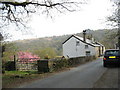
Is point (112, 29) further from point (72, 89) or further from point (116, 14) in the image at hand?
point (72, 89)

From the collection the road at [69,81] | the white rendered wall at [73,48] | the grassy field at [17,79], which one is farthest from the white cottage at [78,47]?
the road at [69,81]

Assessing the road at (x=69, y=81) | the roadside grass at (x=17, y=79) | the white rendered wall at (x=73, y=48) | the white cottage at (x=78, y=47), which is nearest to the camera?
the road at (x=69, y=81)

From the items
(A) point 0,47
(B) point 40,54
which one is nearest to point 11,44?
(A) point 0,47

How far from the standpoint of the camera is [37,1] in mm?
11969

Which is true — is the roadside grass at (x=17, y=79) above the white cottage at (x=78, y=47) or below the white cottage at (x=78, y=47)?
below

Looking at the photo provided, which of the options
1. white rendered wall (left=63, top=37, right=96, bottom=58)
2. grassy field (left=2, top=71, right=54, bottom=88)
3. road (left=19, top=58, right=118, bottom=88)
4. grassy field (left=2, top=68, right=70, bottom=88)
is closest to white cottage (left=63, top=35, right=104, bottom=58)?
white rendered wall (left=63, top=37, right=96, bottom=58)

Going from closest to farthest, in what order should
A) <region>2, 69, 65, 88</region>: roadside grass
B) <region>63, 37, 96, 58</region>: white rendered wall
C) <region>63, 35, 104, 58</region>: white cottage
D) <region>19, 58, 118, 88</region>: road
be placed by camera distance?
<region>19, 58, 118, 88</region>: road < <region>2, 69, 65, 88</region>: roadside grass < <region>63, 35, 104, 58</region>: white cottage < <region>63, 37, 96, 58</region>: white rendered wall

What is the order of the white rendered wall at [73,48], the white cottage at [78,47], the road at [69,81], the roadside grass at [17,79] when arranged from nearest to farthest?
the road at [69,81] < the roadside grass at [17,79] < the white cottage at [78,47] < the white rendered wall at [73,48]

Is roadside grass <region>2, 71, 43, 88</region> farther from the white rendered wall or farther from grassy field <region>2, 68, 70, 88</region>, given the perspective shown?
the white rendered wall

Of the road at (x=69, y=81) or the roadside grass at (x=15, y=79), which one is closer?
the road at (x=69, y=81)

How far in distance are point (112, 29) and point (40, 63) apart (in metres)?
9.22

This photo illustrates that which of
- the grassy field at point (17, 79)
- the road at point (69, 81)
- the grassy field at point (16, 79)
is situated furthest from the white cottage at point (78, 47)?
the road at point (69, 81)

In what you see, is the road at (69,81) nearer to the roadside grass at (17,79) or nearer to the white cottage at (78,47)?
the roadside grass at (17,79)

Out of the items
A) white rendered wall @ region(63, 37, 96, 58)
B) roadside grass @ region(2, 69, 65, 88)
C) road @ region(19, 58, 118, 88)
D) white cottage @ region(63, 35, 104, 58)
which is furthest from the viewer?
white rendered wall @ region(63, 37, 96, 58)
